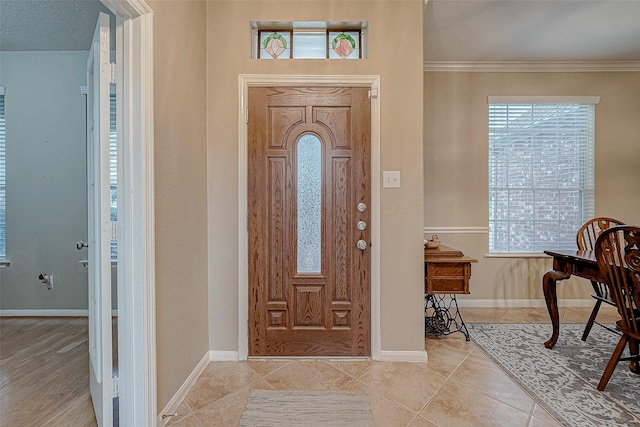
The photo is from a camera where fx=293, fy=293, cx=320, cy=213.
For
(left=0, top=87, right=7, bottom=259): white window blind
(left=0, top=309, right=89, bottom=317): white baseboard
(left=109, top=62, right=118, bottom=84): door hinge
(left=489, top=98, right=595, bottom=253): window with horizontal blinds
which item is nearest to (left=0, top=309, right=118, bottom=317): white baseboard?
(left=0, top=309, right=89, bottom=317): white baseboard

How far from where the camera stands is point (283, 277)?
2.20 metres

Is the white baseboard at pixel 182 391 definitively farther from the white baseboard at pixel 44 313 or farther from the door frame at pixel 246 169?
the white baseboard at pixel 44 313

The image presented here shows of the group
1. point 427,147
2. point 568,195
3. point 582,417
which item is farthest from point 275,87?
point 568,195

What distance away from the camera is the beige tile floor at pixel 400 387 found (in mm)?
A: 1594

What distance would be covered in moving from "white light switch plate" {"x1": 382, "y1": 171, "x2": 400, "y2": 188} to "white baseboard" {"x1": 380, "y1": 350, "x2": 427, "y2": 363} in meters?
1.24

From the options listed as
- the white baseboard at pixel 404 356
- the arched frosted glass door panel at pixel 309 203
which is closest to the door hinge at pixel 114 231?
the arched frosted glass door panel at pixel 309 203

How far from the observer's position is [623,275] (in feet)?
5.57

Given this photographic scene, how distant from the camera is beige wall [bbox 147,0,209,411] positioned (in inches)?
60.9

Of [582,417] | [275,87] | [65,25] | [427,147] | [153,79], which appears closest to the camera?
[153,79]

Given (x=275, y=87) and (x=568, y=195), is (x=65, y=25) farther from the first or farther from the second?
(x=568, y=195)

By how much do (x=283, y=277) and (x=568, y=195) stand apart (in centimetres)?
345

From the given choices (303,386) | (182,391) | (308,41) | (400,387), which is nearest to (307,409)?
(303,386)

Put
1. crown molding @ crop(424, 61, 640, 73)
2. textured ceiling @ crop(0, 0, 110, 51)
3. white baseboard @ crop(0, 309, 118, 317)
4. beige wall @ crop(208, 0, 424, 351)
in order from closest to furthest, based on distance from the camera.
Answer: beige wall @ crop(208, 0, 424, 351) < textured ceiling @ crop(0, 0, 110, 51) < white baseboard @ crop(0, 309, 118, 317) < crown molding @ crop(424, 61, 640, 73)

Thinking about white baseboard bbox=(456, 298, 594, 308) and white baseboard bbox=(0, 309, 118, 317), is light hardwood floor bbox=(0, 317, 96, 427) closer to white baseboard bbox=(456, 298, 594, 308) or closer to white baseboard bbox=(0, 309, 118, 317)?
white baseboard bbox=(0, 309, 118, 317)
